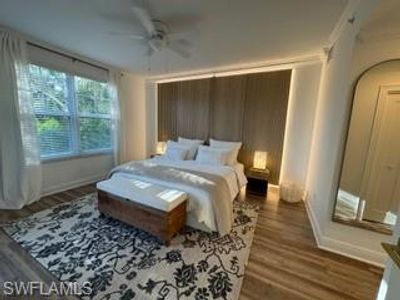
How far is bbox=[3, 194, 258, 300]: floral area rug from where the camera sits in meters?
1.54

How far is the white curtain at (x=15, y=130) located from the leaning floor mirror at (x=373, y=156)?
14.0ft

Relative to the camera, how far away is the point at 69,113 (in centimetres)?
350

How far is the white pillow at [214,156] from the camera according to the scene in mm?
3498

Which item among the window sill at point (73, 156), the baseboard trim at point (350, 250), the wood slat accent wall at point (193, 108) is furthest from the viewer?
the wood slat accent wall at point (193, 108)

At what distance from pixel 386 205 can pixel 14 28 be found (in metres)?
4.98

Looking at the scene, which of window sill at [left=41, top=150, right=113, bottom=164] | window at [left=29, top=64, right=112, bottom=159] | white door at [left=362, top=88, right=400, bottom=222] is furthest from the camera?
window sill at [left=41, top=150, right=113, bottom=164]

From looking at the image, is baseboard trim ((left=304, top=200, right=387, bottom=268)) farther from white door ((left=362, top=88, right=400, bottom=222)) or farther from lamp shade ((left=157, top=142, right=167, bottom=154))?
lamp shade ((left=157, top=142, right=167, bottom=154))

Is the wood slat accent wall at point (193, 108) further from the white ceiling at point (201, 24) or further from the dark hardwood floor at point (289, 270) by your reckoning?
the dark hardwood floor at point (289, 270)

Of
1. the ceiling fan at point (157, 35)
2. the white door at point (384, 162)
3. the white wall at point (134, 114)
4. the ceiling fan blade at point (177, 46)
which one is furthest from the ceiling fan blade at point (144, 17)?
the white wall at point (134, 114)

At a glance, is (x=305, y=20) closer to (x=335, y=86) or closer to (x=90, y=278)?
(x=335, y=86)

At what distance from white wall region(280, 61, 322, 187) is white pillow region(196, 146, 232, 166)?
3.86ft

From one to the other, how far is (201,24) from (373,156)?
238 cm

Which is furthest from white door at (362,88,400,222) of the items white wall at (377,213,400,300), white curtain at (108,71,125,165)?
white curtain at (108,71,125,165)

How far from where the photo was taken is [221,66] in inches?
149
